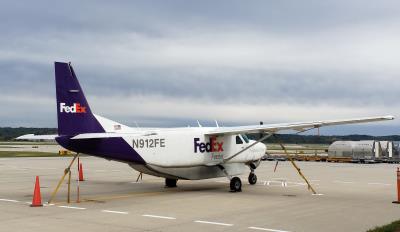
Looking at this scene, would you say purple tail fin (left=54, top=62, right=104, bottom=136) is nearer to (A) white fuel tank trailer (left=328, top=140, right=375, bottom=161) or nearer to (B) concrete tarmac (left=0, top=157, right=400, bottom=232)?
(B) concrete tarmac (left=0, top=157, right=400, bottom=232)

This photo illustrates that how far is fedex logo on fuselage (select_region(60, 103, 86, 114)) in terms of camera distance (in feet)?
52.1

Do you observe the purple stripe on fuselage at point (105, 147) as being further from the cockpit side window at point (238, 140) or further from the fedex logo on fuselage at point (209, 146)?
the cockpit side window at point (238, 140)

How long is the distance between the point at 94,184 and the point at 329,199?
11.1 metres

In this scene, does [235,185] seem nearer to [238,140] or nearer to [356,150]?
[238,140]

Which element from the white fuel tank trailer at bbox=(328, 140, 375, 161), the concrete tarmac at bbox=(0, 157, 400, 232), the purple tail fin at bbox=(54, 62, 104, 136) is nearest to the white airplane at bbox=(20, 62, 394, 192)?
the purple tail fin at bbox=(54, 62, 104, 136)

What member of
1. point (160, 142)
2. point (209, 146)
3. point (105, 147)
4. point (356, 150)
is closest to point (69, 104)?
point (105, 147)

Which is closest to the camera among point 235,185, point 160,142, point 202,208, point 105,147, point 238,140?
point 202,208

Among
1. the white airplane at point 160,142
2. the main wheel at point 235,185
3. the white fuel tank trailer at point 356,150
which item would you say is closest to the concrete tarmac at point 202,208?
the main wheel at point 235,185

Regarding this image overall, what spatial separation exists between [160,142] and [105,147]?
224cm

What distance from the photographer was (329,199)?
53.3 ft

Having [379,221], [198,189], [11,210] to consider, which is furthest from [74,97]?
[379,221]

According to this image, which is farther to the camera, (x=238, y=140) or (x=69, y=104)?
(x=238, y=140)

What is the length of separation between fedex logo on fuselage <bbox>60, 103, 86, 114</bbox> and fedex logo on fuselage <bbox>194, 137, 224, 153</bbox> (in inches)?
189

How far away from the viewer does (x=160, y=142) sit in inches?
699
